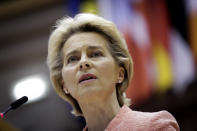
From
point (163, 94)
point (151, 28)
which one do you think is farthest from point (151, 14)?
point (163, 94)

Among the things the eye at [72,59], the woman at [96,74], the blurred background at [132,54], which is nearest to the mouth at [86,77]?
the woman at [96,74]

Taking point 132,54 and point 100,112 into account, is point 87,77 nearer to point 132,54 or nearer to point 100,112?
point 100,112

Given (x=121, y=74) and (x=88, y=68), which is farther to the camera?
(x=121, y=74)

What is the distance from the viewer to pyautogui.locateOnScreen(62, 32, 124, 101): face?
4.86 feet

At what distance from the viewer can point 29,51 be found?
17.8 feet

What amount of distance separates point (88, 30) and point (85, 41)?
0.26ft

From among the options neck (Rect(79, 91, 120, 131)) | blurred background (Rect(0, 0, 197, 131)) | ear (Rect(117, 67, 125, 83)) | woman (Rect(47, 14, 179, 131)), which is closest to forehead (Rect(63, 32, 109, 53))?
woman (Rect(47, 14, 179, 131))

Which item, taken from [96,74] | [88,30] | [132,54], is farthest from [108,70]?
[132,54]

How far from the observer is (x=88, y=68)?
1.50 meters

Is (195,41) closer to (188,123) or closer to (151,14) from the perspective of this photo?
(151,14)

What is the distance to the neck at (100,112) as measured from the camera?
151cm

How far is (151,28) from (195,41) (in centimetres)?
48

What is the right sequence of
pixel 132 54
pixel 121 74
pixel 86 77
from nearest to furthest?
pixel 86 77
pixel 121 74
pixel 132 54

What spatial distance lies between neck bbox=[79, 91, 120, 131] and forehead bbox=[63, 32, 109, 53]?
8.4 inches
